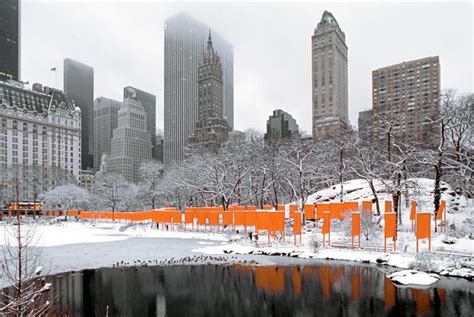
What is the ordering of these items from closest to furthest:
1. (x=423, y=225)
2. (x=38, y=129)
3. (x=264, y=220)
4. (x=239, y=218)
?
(x=423, y=225) < (x=264, y=220) < (x=239, y=218) < (x=38, y=129)

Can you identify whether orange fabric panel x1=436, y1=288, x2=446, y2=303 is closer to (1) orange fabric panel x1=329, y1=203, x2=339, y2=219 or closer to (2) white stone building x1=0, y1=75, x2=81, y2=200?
(1) orange fabric panel x1=329, y1=203, x2=339, y2=219

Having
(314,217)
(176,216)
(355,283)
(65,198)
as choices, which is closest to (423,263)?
(355,283)

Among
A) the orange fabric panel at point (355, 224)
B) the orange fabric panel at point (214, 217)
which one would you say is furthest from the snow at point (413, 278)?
the orange fabric panel at point (214, 217)

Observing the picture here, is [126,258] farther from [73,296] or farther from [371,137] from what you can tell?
[371,137]

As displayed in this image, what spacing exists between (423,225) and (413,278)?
6.51 meters

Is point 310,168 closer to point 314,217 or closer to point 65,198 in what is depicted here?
point 314,217

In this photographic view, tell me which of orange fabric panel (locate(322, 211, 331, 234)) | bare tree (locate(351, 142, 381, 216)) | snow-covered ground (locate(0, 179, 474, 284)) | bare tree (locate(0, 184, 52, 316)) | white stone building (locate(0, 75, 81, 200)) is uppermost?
white stone building (locate(0, 75, 81, 200))

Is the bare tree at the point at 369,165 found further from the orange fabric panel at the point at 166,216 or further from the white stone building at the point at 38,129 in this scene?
the white stone building at the point at 38,129

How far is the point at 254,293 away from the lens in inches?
→ 848

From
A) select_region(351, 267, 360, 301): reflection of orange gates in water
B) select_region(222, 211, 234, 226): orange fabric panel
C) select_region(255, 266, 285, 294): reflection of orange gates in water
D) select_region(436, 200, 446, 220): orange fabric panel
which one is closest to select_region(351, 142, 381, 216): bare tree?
select_region(436, 200, 446, 220): orange fabric panel

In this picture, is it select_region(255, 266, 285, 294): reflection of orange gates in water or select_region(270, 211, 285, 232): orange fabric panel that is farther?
select_region(270, 211, 285, 232): orange fabric panel

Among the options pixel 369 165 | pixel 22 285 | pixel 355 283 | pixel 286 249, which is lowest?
pixel 286 249

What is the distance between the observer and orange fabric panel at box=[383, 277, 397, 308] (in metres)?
19.5

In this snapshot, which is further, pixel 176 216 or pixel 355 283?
pixel 176 216
